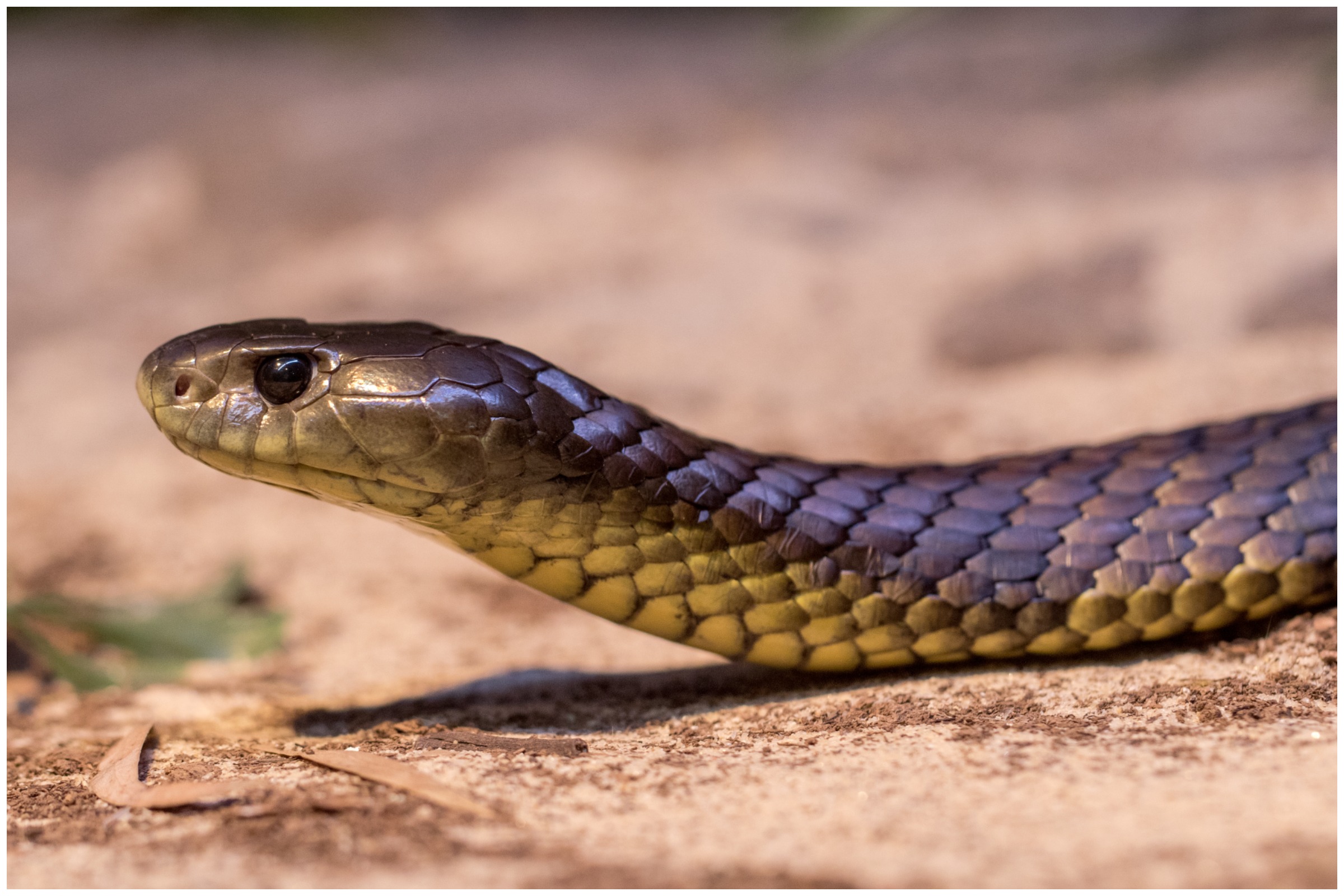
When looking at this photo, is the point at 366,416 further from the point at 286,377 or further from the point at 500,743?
the point at 500,743

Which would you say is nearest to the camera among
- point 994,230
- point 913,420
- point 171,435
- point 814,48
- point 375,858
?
point 375,858

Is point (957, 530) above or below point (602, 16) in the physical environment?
below

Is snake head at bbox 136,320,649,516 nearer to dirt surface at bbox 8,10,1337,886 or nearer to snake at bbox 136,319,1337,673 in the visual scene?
snake at bbox 136,319,1337,673

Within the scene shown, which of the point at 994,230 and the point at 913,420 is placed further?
the point at 994,230

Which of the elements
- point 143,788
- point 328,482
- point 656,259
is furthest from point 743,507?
point 656,259

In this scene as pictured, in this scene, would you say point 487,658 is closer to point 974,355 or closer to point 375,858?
point 375,858

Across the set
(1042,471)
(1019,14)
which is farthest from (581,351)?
(1019,14)

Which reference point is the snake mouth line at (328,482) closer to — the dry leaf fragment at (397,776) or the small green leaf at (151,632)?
the dry leaf fragment at (397,776)
